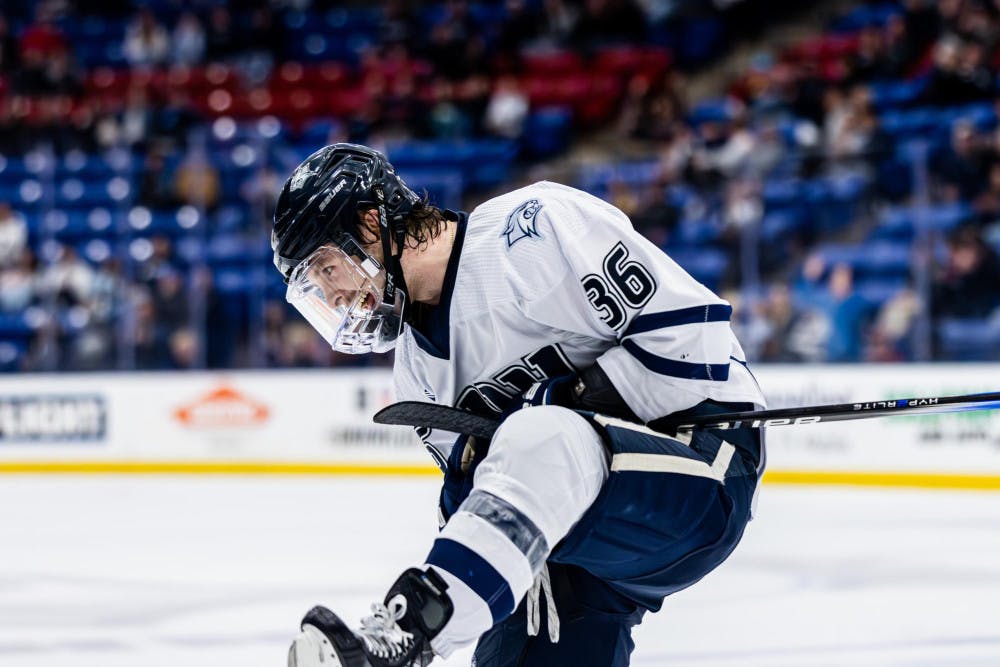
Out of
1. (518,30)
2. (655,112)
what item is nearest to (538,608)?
(655,112)

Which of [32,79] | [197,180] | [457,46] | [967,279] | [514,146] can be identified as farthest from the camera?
[32,79]

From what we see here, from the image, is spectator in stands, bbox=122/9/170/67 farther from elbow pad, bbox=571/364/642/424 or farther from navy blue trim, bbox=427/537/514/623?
navy blue trim, bbox=427/537/514/623

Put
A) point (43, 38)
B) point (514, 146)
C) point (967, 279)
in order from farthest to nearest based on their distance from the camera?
1. point (43, 38)
2. point (514, 146)
3. point (967, 279)

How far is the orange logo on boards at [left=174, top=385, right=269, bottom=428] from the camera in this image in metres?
7.62

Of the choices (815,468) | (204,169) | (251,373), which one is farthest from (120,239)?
(815,468)

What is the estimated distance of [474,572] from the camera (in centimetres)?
165

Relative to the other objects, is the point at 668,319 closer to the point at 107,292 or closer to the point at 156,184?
the point at 107,292

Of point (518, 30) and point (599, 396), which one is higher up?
point (518, 30)

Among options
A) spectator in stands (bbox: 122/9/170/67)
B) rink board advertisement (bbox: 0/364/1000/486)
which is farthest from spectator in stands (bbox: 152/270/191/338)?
spectator in stands (bbox: 122/9/170/67)

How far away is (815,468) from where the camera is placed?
6.39 meters

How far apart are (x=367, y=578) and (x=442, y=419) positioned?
2.05m

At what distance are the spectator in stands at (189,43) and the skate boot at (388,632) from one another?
1077 centimetres

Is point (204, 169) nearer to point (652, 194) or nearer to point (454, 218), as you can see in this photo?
point (652, 194)

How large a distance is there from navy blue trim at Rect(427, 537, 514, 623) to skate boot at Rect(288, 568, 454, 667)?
24mm
